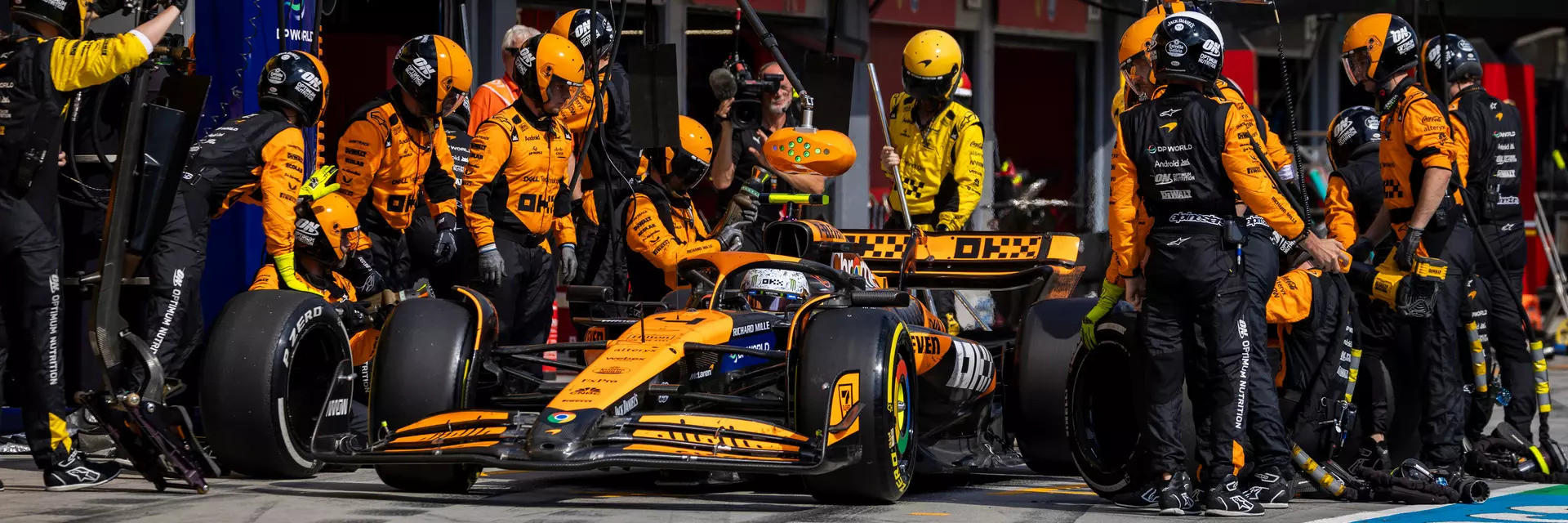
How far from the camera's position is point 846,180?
15.3m

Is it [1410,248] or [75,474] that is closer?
[75,474]

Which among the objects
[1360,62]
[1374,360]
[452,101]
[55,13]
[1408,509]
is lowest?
[1408,509]

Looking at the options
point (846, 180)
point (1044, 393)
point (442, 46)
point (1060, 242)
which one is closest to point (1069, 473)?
point (1044, 393)

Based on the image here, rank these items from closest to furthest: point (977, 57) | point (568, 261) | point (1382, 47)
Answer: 1. point (1382, 47)
2. point (568, 261)
3. point (977, 57)

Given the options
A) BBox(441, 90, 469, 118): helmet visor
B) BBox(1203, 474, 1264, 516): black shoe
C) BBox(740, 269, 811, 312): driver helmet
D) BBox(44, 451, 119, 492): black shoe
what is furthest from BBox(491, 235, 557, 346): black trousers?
BBox(1203, 474, 1264, 516): black shoe

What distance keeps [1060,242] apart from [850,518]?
2708 mm

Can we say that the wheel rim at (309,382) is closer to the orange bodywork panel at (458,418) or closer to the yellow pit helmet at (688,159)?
the orange bodywork panel at (458,418)

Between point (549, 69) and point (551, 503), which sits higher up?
point (549, 69)

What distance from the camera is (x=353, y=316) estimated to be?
27.1 feet

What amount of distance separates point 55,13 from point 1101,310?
13.4 ft

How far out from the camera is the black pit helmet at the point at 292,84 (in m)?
8.52

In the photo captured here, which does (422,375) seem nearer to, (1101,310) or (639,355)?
(639,355)

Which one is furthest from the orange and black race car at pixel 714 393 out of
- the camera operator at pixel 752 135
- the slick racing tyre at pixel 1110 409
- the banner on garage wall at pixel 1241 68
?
the banner on garage wall at pixel 1241 68

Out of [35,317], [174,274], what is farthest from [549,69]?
[35,317]
